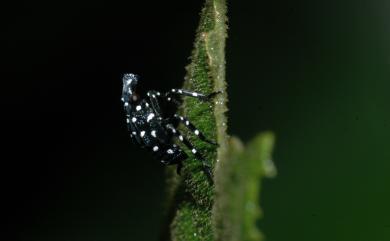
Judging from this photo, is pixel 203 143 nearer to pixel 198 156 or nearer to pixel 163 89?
pixel 198 156


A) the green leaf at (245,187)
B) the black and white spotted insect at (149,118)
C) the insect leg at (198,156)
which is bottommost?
the green leaf at (245,187)

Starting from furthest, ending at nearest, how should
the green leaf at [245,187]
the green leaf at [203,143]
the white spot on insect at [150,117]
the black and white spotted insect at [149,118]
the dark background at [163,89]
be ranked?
the white spot on insect at [150,117]
the black and white spotted insect at [149,118]
the dark background at [163,89]
the green leaf at [203,143]
the green leaf at [245,187]

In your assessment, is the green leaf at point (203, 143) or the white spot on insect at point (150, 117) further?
the white spot on insect at point (150, 117)

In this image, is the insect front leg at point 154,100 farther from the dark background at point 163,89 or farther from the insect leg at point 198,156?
the insect leg at point 198,156

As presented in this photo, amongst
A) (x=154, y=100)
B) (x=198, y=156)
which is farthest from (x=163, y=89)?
(x=198, y=156)

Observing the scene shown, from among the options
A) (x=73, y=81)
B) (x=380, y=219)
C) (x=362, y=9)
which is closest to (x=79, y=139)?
(x=73, y=81)

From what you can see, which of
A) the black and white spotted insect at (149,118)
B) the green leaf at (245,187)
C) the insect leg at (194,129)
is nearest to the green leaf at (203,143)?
the insect leg at (194,129)

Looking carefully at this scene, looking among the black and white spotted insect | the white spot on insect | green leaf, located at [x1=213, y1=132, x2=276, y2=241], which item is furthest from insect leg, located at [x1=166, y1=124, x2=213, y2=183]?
the white spot on insect

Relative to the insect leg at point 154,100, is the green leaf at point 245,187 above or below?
below

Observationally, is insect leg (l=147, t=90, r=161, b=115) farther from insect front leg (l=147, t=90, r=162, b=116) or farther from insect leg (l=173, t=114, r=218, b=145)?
insect leg (l=173, t=114, r=218, b=145)
